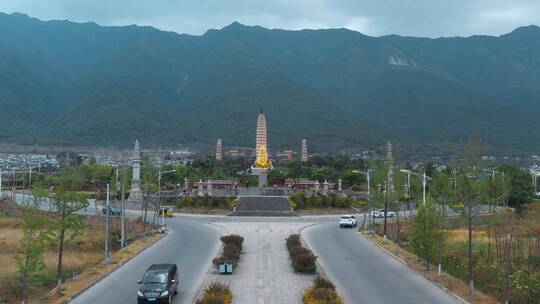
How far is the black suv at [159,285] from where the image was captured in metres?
20.6

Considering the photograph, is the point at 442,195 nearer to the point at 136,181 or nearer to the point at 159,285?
the point at 159,285

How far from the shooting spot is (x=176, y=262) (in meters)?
31.0

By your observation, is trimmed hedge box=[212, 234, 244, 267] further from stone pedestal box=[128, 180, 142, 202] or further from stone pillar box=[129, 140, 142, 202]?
stone pedestal box=[128, 180, 142, 202]

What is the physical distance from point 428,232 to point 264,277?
23.9ft

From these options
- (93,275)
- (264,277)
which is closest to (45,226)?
(93,275)

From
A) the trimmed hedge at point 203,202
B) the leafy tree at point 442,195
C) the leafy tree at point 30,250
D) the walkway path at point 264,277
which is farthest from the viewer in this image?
the trimmed hedge at point 203,202

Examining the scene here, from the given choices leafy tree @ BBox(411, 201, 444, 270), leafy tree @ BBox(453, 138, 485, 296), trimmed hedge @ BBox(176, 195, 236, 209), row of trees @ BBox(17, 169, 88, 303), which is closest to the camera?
row of trees @ BBox(17, 169, 88, 303)

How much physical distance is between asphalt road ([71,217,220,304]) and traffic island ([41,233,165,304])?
9.7 inches

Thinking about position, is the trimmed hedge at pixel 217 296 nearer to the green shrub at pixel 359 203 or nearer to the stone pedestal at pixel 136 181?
the green shrub at pixel 359 203

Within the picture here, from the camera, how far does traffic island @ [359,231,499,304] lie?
22.3 meters

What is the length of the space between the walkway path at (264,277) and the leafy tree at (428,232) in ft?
17.5

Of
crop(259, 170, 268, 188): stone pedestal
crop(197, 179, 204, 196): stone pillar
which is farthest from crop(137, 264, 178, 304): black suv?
crop(259, 170, 268, 188): stone pedestal

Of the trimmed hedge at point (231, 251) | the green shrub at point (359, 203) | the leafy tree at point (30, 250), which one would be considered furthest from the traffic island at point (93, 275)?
the green shrub at point (359, 203)

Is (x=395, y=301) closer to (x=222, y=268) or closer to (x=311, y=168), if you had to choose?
(x=222, y=268)
